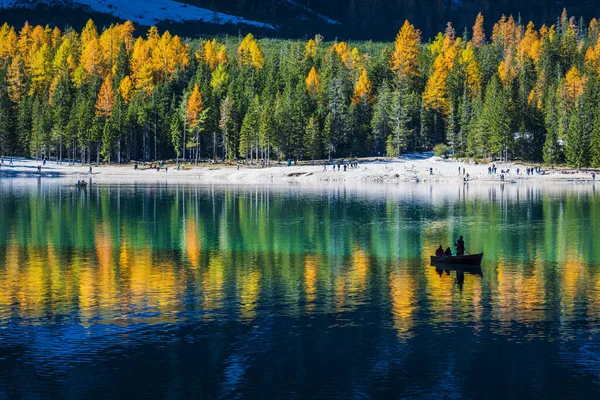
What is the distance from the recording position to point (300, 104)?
153 meters

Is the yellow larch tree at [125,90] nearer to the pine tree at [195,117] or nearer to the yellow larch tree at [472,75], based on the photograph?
the pine tree at [195,117]

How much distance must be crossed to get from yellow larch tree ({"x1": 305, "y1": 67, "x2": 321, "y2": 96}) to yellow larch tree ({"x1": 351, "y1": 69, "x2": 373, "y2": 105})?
753 centimetres

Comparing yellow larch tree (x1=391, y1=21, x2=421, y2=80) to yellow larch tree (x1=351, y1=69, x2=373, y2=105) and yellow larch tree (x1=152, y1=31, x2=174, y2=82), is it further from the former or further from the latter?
yellow larch tree (x1=152, y1=31, x2=174, y2=82)

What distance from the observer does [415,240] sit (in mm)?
62250

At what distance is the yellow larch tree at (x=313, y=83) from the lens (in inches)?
6462

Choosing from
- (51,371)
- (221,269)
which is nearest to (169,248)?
(221,269)

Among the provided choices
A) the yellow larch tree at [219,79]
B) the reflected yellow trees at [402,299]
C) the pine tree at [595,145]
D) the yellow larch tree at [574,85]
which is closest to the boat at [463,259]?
the reflected yellow trees at [402,299]

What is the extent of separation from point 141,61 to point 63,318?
153471mm

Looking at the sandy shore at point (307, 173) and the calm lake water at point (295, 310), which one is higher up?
the sandy shore at point (307, 173)

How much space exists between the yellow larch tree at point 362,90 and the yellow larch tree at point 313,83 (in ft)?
24.7

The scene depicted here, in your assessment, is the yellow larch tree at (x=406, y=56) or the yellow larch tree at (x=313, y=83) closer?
the yellow larch tree at (x=313, y=83)

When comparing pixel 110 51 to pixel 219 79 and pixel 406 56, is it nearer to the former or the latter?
pixel 219 79

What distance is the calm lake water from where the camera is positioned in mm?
27703

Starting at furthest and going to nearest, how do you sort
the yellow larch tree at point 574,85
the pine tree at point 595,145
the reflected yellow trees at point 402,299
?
1. the yellow larch tree at point 574,85
2. the pine tree at point 595,145
3. the reflected yellow trees at point 402,299
